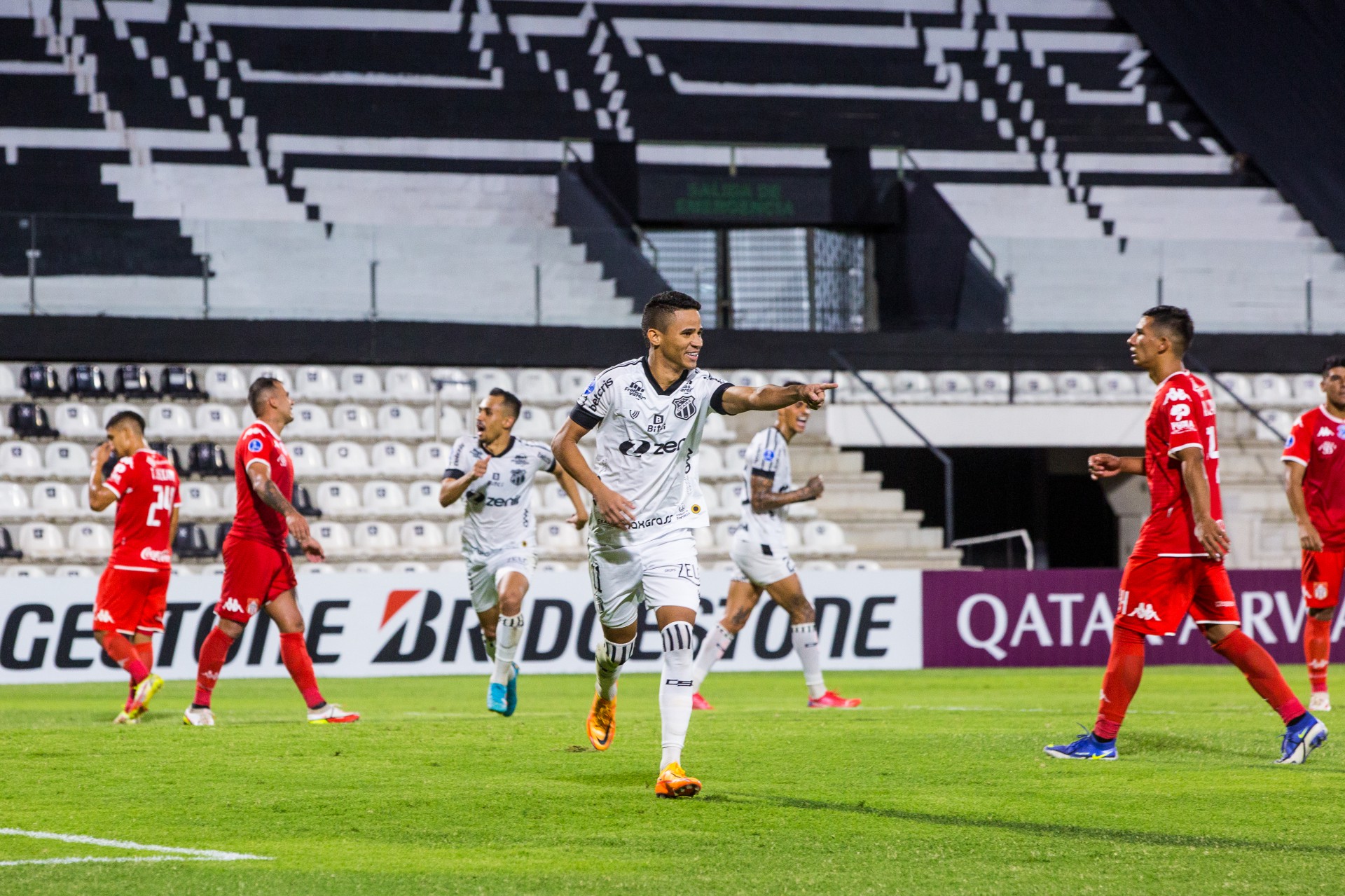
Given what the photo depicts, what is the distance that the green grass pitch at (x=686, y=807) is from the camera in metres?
4.98

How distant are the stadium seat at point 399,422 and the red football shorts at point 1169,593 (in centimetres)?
1489

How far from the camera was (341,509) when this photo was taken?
66.4 ft

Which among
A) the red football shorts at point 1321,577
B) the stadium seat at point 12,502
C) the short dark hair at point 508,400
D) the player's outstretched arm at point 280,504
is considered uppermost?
the short dark hair at point 508,400

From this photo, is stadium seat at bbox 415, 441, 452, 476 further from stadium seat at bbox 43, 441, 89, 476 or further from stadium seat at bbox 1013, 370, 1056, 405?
stadium seat at bbox 1013, 370, 1056, 405

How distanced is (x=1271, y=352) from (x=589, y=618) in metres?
12.2

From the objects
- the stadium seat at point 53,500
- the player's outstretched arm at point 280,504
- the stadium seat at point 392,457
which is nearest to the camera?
the player's outstretched arm at point 280,504

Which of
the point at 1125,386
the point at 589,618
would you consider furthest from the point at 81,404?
the point at 1125,386

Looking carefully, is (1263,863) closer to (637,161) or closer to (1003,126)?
(637,161)

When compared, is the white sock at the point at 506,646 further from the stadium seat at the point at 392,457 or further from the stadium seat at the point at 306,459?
the stadium seat at the point at 392,457

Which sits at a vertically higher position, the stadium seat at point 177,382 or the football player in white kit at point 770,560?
the stadium seat at point 177,382

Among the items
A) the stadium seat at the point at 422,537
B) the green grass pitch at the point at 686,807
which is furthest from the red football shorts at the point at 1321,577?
the stadium seat at the point at 422,537

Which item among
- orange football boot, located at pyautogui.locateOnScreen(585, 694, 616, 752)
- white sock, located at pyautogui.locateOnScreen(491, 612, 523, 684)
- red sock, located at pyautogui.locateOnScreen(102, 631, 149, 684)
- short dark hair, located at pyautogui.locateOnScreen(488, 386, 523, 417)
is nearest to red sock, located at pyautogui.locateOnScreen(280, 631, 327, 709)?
white sock, located at pyautogui.locateOnScreen(491, 612, 523, 684)

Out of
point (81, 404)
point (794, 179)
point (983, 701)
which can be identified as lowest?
point (983, 701)

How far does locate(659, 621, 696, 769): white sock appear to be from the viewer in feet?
21.4
